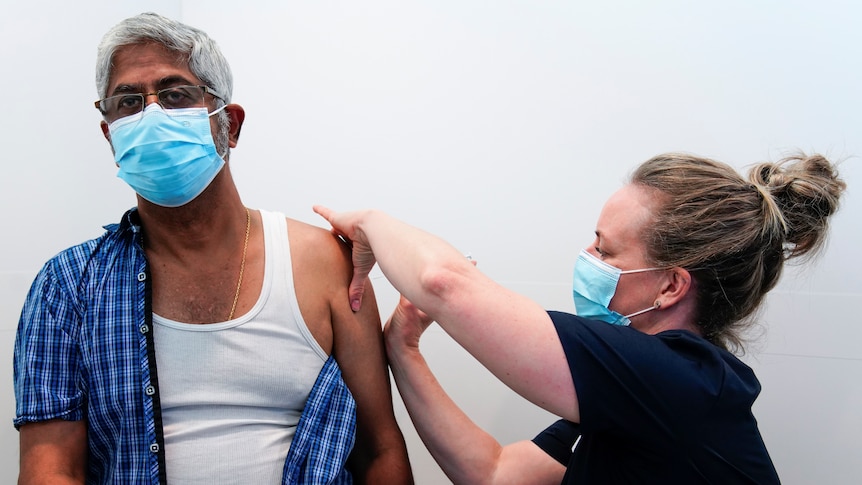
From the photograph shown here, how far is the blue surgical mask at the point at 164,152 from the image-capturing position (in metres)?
1.24

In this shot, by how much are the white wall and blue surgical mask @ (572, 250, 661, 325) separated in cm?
53

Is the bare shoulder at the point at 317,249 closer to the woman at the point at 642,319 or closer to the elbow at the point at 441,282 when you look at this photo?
the woman at the point at 642,319

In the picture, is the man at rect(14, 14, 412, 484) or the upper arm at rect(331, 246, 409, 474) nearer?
the man at rect(14, 14, 412, 484)

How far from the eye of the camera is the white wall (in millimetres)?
1682

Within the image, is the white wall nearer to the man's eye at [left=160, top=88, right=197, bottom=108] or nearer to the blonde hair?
the blonde hair

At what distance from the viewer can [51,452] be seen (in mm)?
1231

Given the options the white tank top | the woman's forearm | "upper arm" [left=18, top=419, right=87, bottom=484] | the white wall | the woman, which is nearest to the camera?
the woman

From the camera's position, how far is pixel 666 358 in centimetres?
105

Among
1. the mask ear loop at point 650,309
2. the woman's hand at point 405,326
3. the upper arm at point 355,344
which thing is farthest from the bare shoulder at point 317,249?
the mask ear loop at point 650,309

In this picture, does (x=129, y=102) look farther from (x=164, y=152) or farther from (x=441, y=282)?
(x=441, y=282)

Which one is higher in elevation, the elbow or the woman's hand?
the elbow

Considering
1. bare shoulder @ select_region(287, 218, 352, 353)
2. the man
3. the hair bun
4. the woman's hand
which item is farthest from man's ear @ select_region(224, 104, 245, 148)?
the hair bun

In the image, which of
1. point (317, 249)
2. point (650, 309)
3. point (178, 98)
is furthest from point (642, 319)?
point (178, 98)

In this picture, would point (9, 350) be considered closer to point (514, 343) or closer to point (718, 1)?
point (514, 343)
